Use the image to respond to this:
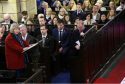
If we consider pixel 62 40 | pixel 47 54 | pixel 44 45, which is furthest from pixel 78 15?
pixel 47 54

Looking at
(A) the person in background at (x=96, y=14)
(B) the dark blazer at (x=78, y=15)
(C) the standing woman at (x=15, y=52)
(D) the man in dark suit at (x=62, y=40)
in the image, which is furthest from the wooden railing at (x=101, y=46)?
(B) the dark blazer at (x=78, y=15)

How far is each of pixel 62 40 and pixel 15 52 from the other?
177 cm

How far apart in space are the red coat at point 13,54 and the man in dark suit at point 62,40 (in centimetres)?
137

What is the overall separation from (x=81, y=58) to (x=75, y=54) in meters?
0.67

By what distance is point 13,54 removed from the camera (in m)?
8.87

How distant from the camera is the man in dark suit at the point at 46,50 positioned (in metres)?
9.20

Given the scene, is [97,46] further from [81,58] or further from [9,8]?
[9,8]

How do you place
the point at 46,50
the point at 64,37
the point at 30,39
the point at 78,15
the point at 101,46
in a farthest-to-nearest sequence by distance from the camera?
the point at 78,15 → the point at 64,37 → the point at 101,46 → the point at 30,39 → the point at 46,50

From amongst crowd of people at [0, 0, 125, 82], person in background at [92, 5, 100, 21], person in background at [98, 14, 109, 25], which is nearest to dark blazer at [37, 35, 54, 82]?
crowd of people at [0, 0, 125, 82]

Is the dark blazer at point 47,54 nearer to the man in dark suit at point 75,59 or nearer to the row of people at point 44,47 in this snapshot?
the row of people at point 44,47

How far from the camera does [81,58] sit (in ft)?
29.6

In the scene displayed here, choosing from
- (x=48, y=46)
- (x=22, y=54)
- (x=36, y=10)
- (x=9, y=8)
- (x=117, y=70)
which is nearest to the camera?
(x=22, y=54)

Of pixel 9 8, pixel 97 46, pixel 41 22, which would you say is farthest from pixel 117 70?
pixel 9 8

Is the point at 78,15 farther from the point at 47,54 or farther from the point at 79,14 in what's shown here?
the point at 47,54
